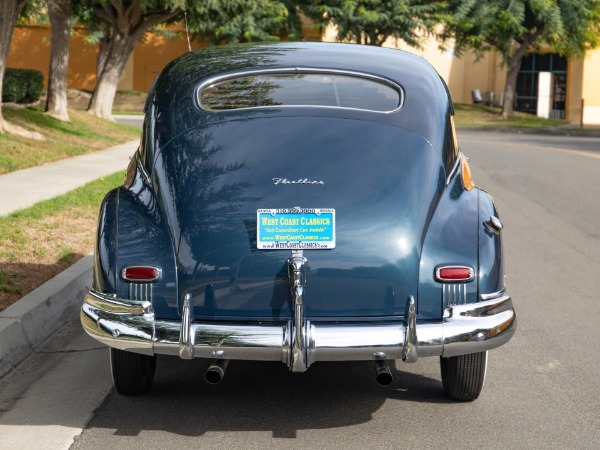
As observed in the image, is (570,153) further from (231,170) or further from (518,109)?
(518,109)

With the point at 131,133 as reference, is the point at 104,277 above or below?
above

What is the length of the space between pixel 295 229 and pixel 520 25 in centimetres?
4132

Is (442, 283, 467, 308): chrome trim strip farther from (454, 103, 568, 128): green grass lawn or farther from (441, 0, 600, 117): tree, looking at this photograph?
(441, 0, 600, 117): tree

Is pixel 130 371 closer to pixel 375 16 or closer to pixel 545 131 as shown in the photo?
pixel 545 131

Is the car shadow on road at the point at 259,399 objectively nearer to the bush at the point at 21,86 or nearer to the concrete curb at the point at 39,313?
the concrete curb at the point at 39,313

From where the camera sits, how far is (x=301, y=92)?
18.6 feet

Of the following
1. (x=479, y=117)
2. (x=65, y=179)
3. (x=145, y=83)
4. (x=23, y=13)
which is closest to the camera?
(x=65, y=179)

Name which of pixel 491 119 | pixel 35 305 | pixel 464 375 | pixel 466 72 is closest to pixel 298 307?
pixel 464 375

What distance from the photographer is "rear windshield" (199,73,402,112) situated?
5598 mm

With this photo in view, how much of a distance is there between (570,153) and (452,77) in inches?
1307

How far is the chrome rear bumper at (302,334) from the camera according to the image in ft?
15.3

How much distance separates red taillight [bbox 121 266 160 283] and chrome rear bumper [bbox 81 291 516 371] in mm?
111

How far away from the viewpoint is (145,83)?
176ft

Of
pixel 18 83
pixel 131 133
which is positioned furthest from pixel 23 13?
pixel 131 133
